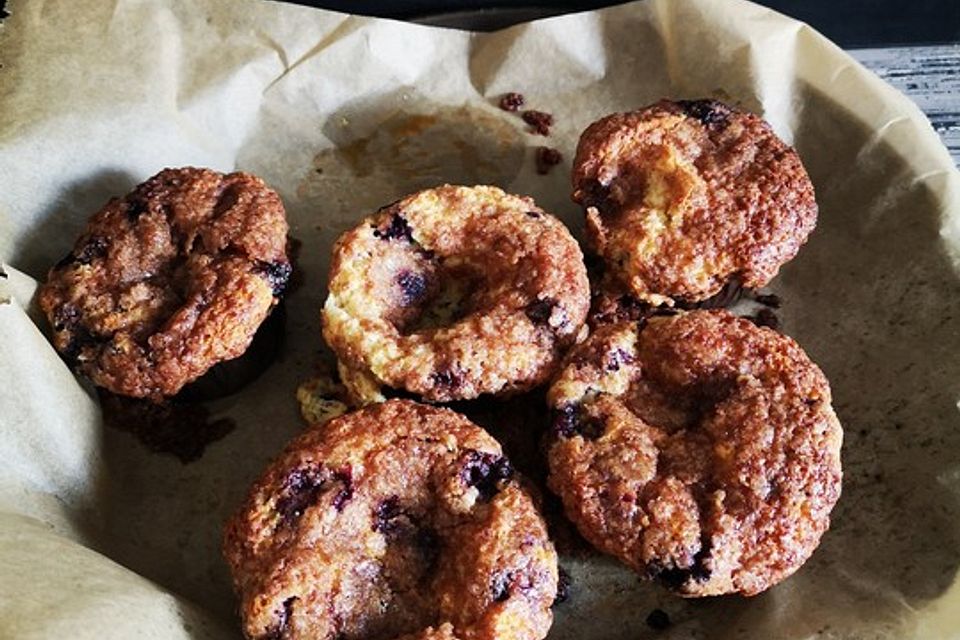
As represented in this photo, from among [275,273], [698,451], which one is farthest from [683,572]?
[275,273]

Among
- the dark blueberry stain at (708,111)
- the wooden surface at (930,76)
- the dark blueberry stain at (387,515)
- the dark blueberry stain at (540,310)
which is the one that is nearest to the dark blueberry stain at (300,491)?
the dark blueberry stain at (387,515)

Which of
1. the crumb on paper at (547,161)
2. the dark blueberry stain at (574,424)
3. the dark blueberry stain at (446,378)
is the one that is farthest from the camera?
the crumb on paper at (547,161)

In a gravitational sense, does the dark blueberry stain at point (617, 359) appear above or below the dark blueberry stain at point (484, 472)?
below

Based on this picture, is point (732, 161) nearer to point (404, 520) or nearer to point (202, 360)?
point (404, 520)

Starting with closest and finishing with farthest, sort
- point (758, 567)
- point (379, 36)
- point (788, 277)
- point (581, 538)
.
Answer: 1. point (758, 567)
2. point (581, 538)
3. point (788, 277)
4. point (379, 36)

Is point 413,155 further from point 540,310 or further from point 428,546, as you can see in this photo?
point 428,546

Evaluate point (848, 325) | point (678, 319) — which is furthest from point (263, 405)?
point (848, 325)

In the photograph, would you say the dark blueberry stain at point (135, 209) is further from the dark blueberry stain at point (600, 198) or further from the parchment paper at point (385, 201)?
the dark blueberry stain at point (600, 198)
